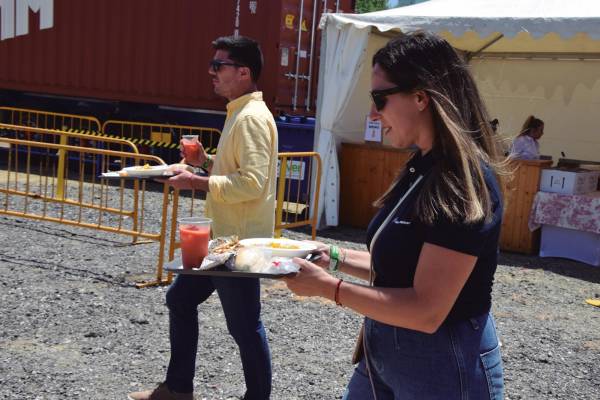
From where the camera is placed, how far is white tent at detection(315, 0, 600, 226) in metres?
7.80

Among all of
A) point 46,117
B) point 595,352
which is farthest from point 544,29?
point 46,117

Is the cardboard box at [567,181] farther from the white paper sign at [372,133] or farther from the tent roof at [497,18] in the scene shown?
the white paper sign at [372,133]

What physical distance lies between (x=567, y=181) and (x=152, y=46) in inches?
282

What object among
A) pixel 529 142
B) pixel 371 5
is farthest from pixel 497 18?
pixel 371 5

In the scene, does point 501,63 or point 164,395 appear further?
point 501,63

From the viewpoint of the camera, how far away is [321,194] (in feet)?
29.0

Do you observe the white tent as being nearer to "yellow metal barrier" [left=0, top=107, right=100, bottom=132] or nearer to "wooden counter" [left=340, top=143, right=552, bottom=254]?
"wooden counter" [left=340, top=143, right=552, bottom=254]

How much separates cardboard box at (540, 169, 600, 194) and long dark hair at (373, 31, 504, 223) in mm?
6535

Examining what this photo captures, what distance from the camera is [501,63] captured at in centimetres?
1180

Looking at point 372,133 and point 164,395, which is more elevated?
point 372,133

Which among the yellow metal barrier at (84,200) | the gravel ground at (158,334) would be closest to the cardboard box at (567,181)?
the gravel ground at (158,334)

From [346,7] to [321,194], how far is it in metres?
4.35

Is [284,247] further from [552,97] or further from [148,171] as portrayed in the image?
[552,97]

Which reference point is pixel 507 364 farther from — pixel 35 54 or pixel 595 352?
pixel 35 54
